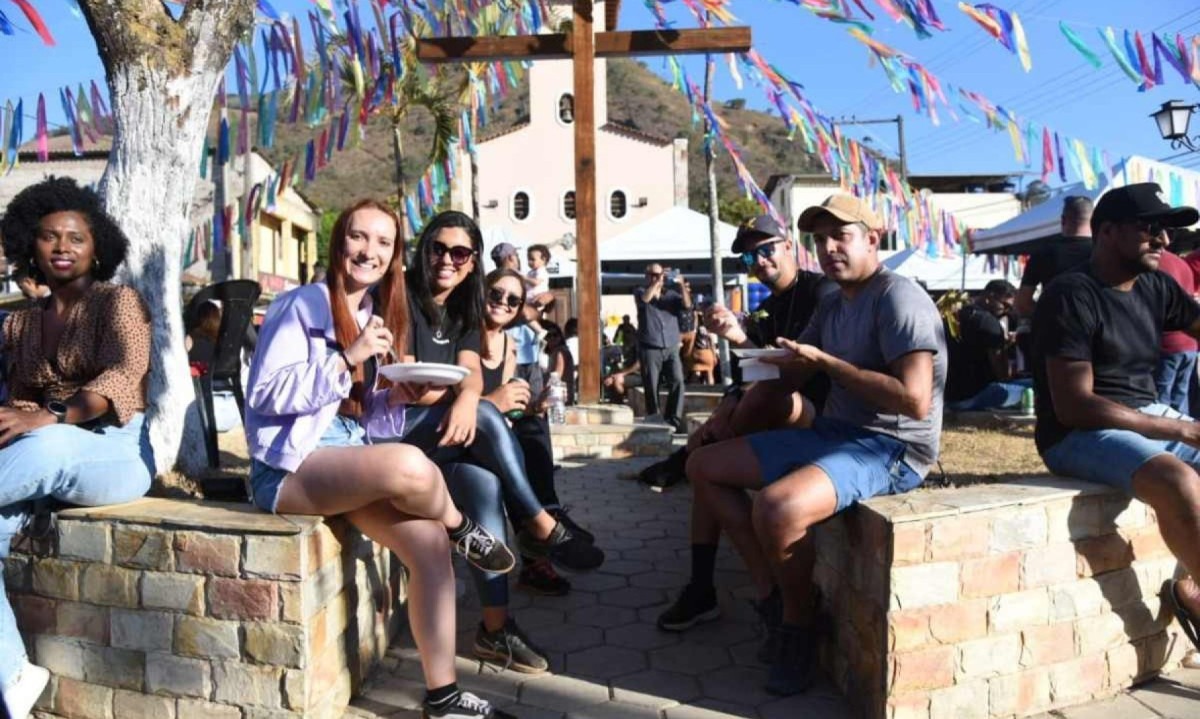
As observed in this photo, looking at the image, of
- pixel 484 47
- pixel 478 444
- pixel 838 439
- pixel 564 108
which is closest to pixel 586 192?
pixel 484 47

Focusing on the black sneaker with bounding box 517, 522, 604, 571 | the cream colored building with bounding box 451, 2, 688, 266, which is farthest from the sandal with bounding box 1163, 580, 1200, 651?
the cream colored building with bounding box 451, 2, 688, 266

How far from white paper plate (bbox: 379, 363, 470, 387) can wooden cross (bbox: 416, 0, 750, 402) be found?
16.5 feet

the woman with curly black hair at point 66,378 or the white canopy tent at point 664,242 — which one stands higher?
the white canopy tent at point 664,242

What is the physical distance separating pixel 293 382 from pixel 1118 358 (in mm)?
2725

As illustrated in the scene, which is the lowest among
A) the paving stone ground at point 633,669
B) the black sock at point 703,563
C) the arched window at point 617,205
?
the paving stone ground at point 633,669

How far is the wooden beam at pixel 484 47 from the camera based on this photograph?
716 cm

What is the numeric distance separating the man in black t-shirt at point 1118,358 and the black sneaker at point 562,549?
5.67 ft

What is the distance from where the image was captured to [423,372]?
2.36m

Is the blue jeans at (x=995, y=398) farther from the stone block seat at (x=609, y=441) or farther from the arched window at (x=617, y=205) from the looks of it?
the arched window at (x=617, y=205)

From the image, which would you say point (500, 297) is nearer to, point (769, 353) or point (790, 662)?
point (769, 353)

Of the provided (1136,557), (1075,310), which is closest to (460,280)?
(1075,310)

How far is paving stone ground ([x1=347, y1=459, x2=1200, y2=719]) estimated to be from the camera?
8.59 feet

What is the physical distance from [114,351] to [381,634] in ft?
4.21

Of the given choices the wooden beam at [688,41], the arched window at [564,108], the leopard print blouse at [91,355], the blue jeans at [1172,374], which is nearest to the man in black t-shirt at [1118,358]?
the blue jeans at [1172,374]
